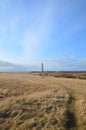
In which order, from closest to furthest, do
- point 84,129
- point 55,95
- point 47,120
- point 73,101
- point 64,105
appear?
point 84,129
point 47,120
point 64,105
point 73,101
point 55,95

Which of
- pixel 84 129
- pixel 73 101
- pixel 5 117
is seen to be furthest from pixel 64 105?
pixel 5 117

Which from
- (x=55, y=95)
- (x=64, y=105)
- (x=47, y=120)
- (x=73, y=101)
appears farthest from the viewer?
(x=55, y=95)

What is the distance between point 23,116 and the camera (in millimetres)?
A: 15609

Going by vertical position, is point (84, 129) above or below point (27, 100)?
below

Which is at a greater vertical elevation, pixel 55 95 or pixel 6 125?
pixel 55 95

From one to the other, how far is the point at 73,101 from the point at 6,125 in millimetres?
8112

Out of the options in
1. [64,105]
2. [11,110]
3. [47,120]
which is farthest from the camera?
[64,105]

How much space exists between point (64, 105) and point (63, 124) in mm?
3653

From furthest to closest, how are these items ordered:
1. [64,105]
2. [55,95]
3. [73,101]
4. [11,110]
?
1. [55,95]
2. [73,101]
3. [64,105]
4. [11,110]

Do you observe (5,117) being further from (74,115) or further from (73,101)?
(73,101)

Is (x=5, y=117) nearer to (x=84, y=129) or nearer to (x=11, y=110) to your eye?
(x=11, y=110)

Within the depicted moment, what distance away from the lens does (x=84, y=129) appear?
44.8 ft

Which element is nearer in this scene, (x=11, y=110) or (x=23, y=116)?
(x=23, y=116)

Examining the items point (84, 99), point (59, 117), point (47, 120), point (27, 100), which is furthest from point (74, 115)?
point (27, 100)
